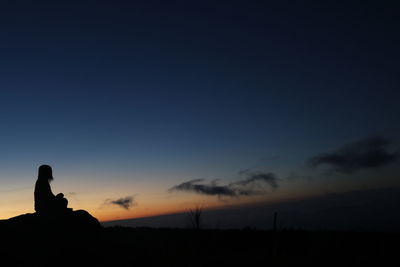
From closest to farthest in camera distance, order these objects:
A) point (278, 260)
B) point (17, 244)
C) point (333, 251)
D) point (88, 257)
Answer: point (17, 244) → point (88, 257) → point (278, 260) → point (333, 251)

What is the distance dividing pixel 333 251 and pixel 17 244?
66.5 ft

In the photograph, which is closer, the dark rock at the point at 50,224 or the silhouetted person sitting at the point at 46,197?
the dark rock at the point at 50,224

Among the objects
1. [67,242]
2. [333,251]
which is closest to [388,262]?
[333,251]

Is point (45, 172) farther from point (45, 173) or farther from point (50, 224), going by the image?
point (50, 224)

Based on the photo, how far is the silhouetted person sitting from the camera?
Result: 19.0 m

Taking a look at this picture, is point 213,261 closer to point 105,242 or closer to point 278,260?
point 278,260

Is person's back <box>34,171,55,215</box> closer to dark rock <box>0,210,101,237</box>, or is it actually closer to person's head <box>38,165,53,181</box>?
person's head <box>38,165,53,181</box>

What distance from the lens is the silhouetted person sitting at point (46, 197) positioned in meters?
19.0

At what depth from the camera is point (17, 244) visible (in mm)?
16719

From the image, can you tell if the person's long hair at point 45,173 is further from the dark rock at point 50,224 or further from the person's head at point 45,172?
the dark rock at point 50,224

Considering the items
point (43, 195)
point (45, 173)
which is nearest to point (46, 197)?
point (43, 195)

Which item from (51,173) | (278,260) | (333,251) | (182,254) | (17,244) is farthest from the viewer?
(333,251)

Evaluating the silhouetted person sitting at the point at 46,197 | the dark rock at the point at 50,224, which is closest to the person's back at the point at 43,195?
the silhouetted person sitting at the point at 46,197

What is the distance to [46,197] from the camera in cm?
1917
